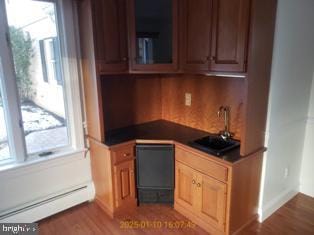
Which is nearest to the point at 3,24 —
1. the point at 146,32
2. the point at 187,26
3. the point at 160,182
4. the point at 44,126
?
the point at 44,126

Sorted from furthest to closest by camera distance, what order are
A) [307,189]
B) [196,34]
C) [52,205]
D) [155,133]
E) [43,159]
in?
[307,189], [155,133], [52,205], [43,159], [196,34]

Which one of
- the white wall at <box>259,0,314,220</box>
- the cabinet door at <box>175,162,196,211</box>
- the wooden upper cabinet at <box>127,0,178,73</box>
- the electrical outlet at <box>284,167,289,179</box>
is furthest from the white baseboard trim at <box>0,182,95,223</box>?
the electrical outlet at <box>284,167,289,179</box>

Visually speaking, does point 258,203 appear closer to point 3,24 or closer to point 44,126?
point 44,126

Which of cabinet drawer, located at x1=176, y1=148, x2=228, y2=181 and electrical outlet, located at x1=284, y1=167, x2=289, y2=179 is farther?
electrical outlet, located at x1=284, y1=167, x2=289, y2=179

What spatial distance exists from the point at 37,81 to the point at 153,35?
3.85 feet

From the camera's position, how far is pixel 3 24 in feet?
6.58

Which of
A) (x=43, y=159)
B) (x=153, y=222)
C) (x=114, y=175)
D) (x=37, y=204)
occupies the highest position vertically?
(x=43, y=159)

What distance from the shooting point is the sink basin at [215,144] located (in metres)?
2.07

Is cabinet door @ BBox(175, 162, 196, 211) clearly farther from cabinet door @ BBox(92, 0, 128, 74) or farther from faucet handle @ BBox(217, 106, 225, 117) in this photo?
cabinet door @ BBox(92, 0, 128, 74)

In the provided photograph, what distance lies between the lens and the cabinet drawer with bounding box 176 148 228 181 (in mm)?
1963

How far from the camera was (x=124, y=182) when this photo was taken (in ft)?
7.99

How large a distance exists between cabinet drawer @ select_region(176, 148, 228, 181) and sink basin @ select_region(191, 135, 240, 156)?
0.09m

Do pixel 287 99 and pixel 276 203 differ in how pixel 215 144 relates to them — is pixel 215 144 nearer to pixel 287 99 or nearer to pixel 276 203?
pixel 287 99
